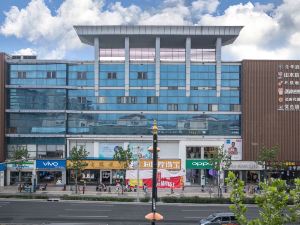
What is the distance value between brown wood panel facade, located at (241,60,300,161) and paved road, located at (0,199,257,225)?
23453mm

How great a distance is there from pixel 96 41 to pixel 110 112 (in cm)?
1162

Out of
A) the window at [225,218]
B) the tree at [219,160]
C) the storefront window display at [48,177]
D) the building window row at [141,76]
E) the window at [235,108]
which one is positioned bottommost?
the storefront window display at [48,177]

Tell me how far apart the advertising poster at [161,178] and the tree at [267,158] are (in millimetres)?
12662

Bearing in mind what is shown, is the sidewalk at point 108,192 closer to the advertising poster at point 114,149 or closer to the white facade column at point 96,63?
the advertising poster at point 114,149

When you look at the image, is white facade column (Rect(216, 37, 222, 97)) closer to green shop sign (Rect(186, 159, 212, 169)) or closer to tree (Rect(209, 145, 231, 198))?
tree (Rect(209, 145, 231, 198))

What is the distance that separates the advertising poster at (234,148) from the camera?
247 feet

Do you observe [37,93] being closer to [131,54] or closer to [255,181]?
[131,54]

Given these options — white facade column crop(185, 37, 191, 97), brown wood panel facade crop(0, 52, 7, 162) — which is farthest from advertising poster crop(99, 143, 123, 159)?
brown wood panel facade crop(0, 52, 7, 162)

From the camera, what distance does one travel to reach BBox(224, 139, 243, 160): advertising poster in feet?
247

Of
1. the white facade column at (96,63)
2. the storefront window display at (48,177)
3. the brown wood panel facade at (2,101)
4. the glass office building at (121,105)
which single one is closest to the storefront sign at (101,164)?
the glass office building at (121,105)

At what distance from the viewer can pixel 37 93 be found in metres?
76.1

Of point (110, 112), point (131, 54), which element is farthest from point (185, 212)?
point (131, 54)

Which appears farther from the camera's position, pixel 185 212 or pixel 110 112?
pixel 110 112

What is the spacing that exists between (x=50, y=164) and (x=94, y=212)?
27912 mm
